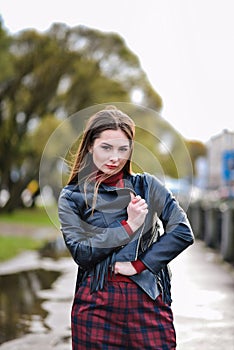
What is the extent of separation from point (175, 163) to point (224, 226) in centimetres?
1161

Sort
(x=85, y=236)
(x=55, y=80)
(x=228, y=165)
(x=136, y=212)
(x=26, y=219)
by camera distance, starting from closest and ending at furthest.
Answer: (x=136, y=212) < (x=85, y=236) < (x=228, y=165) < (x=26, y=219) < (x=55, y=80)

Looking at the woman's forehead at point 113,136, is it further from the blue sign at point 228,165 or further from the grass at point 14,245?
the blue sign at point 228,165

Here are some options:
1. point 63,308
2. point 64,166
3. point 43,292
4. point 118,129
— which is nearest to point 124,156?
point 118,129

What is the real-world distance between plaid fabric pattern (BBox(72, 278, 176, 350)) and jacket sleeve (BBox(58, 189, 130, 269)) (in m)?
0.15

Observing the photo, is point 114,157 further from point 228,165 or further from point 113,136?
point 228,165

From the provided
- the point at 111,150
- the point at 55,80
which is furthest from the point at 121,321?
the point at 55,80

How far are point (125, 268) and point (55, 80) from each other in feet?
114

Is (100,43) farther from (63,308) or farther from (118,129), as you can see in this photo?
(118,129)

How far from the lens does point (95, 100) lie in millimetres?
38094

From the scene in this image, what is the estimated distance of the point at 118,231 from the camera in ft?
10.4

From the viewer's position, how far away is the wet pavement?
653 cm

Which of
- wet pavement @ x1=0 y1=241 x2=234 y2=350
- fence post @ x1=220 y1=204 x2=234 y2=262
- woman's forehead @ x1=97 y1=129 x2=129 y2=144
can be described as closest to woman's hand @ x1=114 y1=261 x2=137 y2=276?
woman's forehead @ x1=97 y1=129 x2=129 y2=144

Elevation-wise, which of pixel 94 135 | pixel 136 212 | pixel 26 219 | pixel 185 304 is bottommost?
pixel 26 219

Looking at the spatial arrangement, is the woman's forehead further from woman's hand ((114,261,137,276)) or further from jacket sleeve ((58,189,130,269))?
woman's hand ((114,261,137,276))
